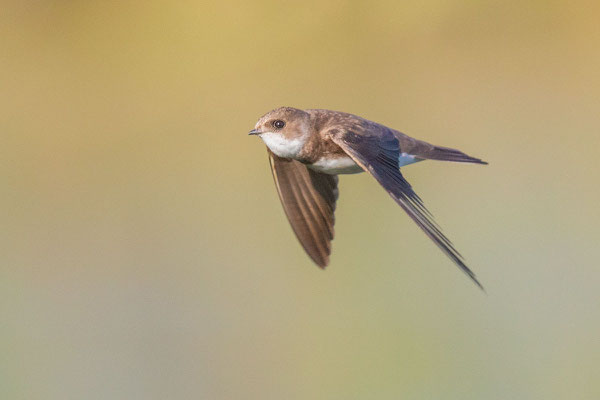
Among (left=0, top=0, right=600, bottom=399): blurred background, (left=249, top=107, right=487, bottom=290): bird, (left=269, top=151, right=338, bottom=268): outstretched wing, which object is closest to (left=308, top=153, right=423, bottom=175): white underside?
(left=249, top=107, right=487, bottom=290): bird

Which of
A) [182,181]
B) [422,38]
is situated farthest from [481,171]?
[182,181]

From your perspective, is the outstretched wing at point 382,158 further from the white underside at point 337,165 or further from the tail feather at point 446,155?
the tail feather at point 446,155

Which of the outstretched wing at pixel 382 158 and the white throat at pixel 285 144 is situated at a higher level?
the white throat at pixel 285 144

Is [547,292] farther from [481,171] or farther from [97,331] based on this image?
[97,331]

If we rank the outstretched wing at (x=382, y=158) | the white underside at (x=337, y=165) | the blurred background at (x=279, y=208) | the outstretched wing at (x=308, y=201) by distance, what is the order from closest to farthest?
1. the outstretched wing at (x=382, y=158)
2. the white underside at (x=337, y=165)
3. the outstretched wing at (x=308, y=201)
4. the blurred background at (x=279, y=208)

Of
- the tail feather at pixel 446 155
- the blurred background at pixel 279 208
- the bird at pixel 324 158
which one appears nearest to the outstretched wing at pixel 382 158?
the bird at pixel 324 158

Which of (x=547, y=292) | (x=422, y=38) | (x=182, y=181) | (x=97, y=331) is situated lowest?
(x=547, y=292)

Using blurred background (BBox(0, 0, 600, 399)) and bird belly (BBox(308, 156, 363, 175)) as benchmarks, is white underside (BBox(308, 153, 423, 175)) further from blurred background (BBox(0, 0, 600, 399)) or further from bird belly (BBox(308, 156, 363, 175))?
blurred background (BBox(0, 0, 600, 399))
